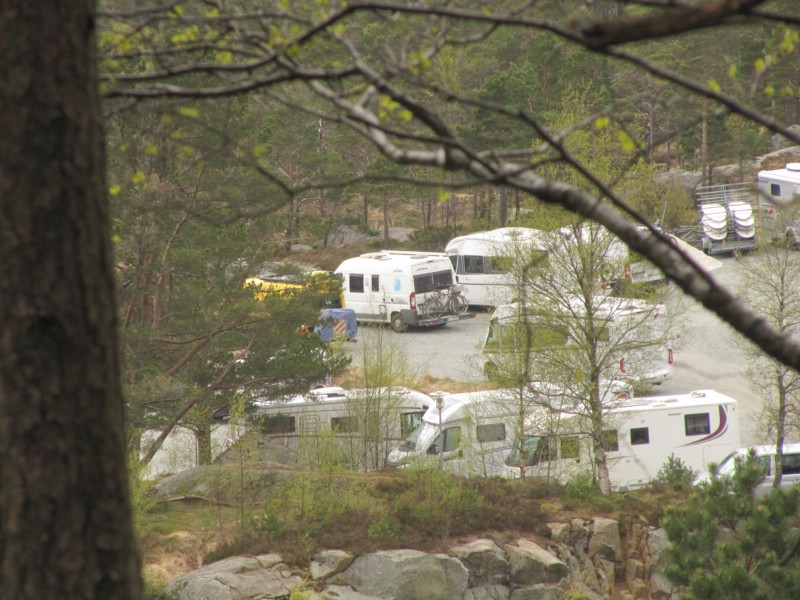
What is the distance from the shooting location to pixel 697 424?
15875 millimetres

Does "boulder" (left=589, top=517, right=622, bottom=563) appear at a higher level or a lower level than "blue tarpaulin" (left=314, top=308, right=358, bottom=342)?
lower

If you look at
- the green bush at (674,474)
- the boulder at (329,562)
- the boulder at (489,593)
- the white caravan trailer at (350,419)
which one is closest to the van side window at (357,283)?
the white caravan trailer at (350,419)

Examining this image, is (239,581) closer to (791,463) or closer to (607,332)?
(607,332)

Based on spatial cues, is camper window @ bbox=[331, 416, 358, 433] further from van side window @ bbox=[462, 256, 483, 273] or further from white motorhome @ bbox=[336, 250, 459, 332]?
van side window @ bbox=[462, 256, 483, 273]

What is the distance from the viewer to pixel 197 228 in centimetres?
1424

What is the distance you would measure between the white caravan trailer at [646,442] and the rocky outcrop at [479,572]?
8.10 ft

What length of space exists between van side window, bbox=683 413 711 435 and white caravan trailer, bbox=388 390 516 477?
10.4 ft

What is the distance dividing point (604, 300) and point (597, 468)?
2.82 metres

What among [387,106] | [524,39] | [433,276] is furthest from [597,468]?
[524,39]

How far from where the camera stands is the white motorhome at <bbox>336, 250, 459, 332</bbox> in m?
24.5

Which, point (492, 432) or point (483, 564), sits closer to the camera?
point (483, 564)

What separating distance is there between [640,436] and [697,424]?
1.02m

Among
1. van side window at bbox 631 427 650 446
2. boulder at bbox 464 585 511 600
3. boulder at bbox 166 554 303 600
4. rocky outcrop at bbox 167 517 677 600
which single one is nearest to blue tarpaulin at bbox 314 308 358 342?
van side window at bbox 631 427 650 446

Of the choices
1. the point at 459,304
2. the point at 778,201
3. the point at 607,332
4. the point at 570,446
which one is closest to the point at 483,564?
the point at 570,446
